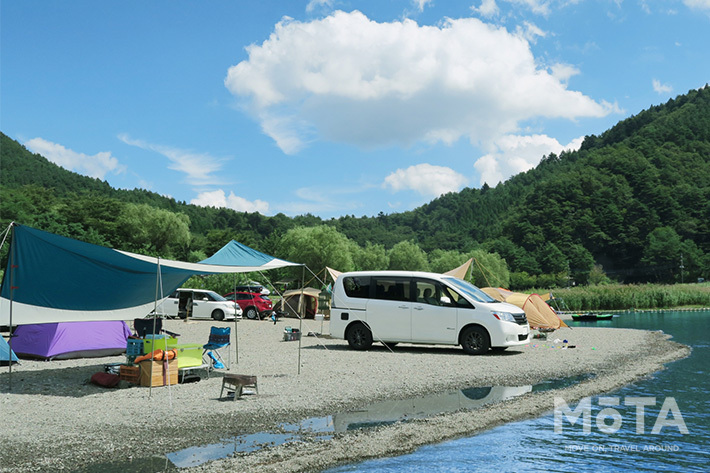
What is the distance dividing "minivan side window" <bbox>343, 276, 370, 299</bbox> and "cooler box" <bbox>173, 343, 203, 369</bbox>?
18.2 feet

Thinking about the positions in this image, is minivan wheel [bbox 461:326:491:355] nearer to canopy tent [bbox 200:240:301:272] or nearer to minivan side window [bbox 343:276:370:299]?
minivan side window [bbox 343:276:370:299]

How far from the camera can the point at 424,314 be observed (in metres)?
15.5

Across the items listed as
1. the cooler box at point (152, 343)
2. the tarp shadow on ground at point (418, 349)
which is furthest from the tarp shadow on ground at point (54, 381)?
the tarp shadow on ground at point (418, 349)

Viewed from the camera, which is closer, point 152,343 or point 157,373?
point 152,343

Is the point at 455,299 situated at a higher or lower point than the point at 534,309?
higher

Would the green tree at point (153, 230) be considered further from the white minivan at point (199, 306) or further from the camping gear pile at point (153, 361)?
the camping gear pile at point (153, 361)

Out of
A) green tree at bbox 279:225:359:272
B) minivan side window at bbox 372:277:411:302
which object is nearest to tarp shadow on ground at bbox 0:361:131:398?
minivan side window at bbox 372:277:411:302

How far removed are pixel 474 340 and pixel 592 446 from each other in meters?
7.81

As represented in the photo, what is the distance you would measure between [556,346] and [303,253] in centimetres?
5552

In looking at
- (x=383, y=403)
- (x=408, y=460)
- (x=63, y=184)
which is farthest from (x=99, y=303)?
(x=63, y=184)

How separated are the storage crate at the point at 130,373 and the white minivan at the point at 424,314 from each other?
6.66m

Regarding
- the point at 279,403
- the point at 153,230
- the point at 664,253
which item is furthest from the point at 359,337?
the point at 664,253

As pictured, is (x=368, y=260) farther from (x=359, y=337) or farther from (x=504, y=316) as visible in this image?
(x=504, y=316)

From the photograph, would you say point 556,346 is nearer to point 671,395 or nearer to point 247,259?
point 671,395
